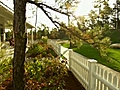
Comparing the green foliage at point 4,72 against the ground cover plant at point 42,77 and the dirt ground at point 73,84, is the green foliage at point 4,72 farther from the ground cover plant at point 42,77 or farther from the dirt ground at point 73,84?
the dirt ground at point 73,84

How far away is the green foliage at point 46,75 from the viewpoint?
5504 mm

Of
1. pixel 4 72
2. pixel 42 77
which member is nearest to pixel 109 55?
pixel 42 77

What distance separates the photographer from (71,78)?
7.75 meters

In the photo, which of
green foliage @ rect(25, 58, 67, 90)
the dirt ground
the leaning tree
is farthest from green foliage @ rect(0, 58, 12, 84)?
the dirt ground

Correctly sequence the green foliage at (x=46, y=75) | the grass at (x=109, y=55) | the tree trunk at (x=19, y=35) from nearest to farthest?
the tree trunk at (x=19, y=35) < the grass at (x=109, y=55) < the green foliage at (x=46, y=75)

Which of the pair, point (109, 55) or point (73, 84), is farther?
point (73, 84)

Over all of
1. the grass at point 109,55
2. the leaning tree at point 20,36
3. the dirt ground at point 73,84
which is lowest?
the dirt ground at point 73,84

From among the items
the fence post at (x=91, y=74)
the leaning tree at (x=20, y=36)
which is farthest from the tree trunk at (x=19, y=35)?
the fence post at (x=91, y=74)

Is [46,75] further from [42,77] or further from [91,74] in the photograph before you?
[91,74]

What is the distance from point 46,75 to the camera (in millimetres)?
6430

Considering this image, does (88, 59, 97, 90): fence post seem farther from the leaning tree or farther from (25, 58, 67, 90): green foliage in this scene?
the leaning tree

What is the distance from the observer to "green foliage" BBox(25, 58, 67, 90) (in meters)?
5.50

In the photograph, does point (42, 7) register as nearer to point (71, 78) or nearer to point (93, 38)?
point (93, 38)

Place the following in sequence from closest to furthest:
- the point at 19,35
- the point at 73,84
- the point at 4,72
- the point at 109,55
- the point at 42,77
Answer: the point at 19,35, the point at 109,55, the point at 4,72, the point at 42,77, the point at 73,84
